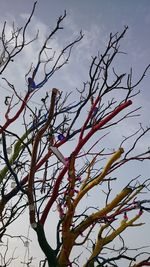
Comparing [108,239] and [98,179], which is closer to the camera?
[98,179]

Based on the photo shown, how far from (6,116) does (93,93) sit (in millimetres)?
1518

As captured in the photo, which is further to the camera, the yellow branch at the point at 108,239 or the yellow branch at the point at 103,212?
the yellow branch at the point at 108,239

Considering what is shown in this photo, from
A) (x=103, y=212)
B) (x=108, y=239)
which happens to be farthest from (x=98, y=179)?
(x=108, y=239)

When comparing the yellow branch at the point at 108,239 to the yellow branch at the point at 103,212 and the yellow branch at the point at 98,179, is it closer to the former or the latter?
the yellow branch at the point at 103,212

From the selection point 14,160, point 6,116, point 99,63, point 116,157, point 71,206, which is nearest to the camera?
point 116,157

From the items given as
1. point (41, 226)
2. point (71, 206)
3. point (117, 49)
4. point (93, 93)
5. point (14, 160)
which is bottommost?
point (41, 226)

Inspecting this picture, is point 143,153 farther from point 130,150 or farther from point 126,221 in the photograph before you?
point 126,221

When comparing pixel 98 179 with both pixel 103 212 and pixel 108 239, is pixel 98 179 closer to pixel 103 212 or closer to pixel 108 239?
pixel 103 212

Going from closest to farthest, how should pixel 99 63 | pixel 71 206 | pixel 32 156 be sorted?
pixel 32 156
pixel 71 206
pixel 99 63

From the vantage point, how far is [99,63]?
3885 mm

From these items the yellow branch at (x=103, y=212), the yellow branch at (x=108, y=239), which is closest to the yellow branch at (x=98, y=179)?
the yellow branch at (x=103, y=212)

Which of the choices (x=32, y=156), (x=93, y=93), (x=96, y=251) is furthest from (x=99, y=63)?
(x=96, y=251)

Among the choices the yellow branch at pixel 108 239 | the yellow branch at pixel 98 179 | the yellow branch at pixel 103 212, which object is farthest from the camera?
the yellow branch at pixel 108 239

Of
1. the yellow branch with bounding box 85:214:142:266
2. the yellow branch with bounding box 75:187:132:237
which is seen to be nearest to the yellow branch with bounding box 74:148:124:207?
the yellow branch with bounding box 75:187:132:237
